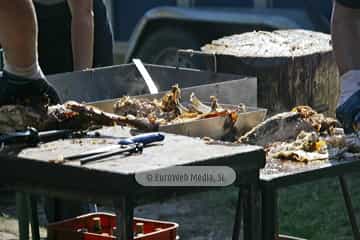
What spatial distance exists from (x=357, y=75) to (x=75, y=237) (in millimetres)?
1156

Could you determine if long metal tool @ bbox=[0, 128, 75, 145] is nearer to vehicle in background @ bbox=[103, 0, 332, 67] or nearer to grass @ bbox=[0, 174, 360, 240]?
grass @ bbox=[0, 174, 360, 240]

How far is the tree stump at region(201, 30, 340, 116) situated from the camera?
609cm

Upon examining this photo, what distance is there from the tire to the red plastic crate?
5.22 m

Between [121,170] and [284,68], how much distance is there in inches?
127

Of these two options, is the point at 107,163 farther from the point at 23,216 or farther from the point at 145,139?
the point at 23,216

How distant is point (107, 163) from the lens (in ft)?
10.3

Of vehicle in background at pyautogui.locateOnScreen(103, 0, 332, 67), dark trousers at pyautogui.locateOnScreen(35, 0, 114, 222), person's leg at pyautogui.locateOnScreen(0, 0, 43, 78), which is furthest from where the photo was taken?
vehicle in background at pyautogui.locateOnScreen(103, 0, 332, 67)

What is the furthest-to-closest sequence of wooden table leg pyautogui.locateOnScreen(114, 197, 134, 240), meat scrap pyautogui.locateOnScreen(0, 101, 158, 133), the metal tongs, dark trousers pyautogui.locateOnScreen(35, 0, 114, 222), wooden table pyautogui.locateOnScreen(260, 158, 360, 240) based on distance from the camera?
1. dark trousers pyautogui.locateOnScreen(35, 0, 114, 222)
2. meat scrap pyautogui.locateOnScreen(0, 101, 158, 133)
3. wooden table pyautogui.locateOnScreen(260, 158, 360, 240)
4. the metal tongs
5. wooden table leg pyautogui.locateOnScreen(114, 197, 134, 240)

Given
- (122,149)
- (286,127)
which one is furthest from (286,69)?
(122,149)

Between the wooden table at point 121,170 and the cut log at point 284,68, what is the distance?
105 inches

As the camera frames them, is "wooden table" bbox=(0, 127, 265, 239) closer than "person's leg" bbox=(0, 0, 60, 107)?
Yes

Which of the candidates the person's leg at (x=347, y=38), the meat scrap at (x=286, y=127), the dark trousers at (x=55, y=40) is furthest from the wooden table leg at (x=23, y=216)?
the dark trousers at (x=55, y=40)

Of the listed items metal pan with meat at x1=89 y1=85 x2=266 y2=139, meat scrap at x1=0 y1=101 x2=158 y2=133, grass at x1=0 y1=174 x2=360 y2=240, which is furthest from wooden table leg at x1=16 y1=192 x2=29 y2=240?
grass at x1=0 y1=174 x2=360 y2=240

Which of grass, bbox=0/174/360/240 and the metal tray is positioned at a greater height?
the metal tray
